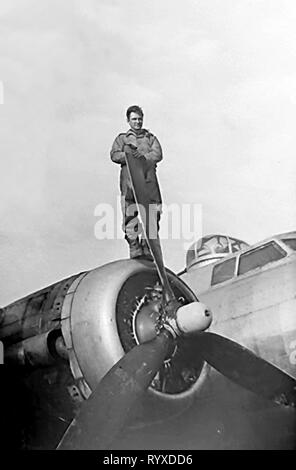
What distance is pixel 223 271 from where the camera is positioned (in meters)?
6.14

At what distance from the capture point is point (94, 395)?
4.12m

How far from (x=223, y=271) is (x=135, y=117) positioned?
6.32ft

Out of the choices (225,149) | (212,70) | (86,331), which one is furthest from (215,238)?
(86,331)

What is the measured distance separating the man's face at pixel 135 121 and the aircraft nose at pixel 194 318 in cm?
151

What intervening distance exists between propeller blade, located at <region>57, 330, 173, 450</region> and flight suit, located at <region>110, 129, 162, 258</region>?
85 cm

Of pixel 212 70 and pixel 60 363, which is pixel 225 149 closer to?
pixel 212 70

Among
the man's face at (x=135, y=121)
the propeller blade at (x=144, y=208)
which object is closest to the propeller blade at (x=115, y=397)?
the propeller blade at (x=144, y=208)

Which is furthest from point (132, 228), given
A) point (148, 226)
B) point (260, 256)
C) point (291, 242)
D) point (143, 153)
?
point (291, 242)

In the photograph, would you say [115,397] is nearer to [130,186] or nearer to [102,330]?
[102,330]

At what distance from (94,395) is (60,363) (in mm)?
526

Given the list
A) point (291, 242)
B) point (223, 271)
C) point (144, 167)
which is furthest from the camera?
point (223, 271)

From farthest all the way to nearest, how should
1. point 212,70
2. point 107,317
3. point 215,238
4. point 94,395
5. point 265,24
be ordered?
point 215,238 → point 212,70 → point 265,24 → point 107,317 → point 94,395

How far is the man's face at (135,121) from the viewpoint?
4.93 metres

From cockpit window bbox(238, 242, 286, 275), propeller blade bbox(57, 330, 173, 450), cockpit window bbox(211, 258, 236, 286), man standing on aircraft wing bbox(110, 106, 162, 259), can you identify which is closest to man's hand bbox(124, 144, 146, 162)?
man standing on aircraft wing bbox(110, 106, 162, 259)
